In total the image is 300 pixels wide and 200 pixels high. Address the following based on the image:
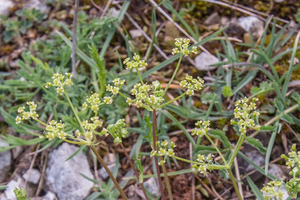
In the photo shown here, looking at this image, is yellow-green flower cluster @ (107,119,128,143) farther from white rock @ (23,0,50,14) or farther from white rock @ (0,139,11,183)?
white rock @ (23,0,50,14)

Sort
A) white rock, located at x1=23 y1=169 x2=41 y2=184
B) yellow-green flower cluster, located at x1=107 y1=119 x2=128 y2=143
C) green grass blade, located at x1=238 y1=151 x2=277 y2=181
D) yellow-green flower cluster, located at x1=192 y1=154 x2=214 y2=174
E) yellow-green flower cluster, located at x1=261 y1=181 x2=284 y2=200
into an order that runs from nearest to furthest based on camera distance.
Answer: yellow-green flower cluster, located at x1=261 y1=181 x2=284 y2=200
yellow-green flower cluster, located at x1=192 y1=154 x2=214 y2=174
yellow-green flower cluster, located at x1=107 y1=119 x2=128 y2=143
green grass blade, located at x1=238 y1=151 x2=277 y2=181
white rock, located at x1=23 y1=169 x2=41 y2=184

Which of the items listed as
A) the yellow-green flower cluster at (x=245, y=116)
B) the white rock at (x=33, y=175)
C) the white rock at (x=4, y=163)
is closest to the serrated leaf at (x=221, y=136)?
the yellow-green flower cluster at (x=245, y=116)

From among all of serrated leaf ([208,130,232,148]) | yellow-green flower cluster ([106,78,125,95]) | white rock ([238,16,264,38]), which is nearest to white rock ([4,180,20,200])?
yellow-green flower cluster ([106,78,125,95])

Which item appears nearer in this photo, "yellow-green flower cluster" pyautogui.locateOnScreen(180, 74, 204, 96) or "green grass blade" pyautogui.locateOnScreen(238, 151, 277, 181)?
"yellow-green flower cluster" pyautogui.locateOnScreen(180, 74, 204, 96)

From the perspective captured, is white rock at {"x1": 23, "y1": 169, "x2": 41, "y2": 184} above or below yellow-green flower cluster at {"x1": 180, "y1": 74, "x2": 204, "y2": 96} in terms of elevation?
below

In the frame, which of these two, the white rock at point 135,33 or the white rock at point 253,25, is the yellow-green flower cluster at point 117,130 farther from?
the white rock at point 253,25

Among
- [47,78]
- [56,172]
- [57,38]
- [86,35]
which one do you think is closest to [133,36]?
[86,35]
